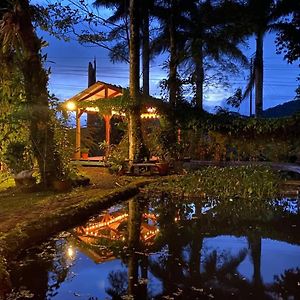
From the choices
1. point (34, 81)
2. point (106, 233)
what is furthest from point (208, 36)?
point (106, 233)

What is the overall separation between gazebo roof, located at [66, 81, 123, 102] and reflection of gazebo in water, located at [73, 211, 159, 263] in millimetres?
13067

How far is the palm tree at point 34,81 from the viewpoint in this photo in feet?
35.6

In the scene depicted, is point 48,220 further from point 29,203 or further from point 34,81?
point 34,81

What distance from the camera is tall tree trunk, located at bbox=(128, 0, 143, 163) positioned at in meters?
17.6

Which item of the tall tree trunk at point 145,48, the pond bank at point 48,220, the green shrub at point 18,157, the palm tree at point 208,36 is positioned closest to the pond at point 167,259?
the pond bank at point 48,220

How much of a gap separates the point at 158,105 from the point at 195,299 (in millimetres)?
14782

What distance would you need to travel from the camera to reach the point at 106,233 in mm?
7648

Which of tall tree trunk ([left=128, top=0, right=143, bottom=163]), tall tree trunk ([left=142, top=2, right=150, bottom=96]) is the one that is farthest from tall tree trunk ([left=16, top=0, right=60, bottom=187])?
tall tree trunk ([left=142, top=2, right=150, bottom=96])

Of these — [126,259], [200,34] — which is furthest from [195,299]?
[200,34]

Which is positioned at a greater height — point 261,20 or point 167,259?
point 261,20

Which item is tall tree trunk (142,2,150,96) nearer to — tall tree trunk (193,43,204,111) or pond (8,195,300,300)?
tall tree trunk (193,43,204,111)

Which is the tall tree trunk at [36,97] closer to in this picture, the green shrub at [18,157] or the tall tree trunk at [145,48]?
the green shrub at [18,157]

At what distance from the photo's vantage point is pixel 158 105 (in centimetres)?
1883

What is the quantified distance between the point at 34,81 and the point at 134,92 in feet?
24.6
